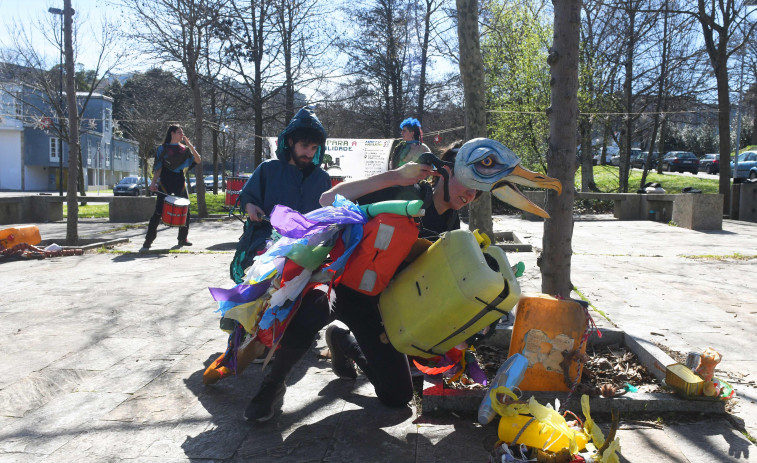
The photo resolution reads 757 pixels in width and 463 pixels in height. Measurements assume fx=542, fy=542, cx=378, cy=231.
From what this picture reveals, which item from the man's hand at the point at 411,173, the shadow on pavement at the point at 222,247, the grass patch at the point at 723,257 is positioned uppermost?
the man's hand at the point at 411,173

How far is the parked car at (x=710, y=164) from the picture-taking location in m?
34.6

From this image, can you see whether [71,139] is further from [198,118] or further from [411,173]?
[411,173]

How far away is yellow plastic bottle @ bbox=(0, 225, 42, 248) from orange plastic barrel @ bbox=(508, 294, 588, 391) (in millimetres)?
8073

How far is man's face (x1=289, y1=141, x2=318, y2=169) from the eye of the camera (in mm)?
3672

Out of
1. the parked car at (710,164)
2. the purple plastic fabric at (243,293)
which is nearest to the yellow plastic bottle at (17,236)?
the purple plastic fabric at (243,293)

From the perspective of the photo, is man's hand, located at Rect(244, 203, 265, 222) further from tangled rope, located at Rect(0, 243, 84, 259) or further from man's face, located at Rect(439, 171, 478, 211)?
tangled rope, located at Rect(0, 243, 84, 259)

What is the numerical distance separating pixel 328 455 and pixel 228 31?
1860cm

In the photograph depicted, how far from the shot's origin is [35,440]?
2.52 meters

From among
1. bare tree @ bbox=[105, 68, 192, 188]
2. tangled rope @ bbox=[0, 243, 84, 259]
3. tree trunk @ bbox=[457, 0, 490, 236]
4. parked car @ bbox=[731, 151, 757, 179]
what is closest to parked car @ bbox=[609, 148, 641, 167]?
parked car @ bbox=[731, 151, 757, 179]

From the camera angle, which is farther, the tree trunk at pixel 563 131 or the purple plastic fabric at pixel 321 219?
the tree trunk at pixel 563 131

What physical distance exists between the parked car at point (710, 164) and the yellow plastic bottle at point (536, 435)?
37842 millimetres

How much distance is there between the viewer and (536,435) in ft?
6.94

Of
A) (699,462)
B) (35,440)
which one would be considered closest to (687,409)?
(699,462)

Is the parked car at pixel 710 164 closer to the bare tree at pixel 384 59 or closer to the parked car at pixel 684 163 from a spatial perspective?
the parked car at pixel 684 163
